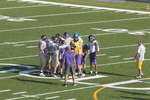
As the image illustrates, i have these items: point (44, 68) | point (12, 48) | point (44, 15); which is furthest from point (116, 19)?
point (44, 68)

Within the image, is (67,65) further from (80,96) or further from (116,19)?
(116,19)

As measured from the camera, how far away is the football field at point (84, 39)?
2473cm

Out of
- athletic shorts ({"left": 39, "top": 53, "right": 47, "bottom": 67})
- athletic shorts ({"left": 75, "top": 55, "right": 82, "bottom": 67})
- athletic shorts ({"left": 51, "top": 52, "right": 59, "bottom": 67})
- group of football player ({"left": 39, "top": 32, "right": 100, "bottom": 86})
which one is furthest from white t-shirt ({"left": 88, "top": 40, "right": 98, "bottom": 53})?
athletic shorts ({"left": 39, "top": 53, "right": 47, "bottom": 67})

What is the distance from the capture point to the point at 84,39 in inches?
1476

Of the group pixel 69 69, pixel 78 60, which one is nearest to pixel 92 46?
pixel 78 60

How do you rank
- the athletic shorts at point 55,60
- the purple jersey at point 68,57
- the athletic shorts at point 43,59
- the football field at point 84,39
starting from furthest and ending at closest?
1. the athletic shorts at point 43,59
2. the athletic shorts at point 55,60
3. the purple jersey at point 68,57
4. the football field at point 84,39

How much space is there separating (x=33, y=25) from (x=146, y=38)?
894 centimetres

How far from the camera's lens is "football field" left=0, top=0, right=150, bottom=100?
24.7m

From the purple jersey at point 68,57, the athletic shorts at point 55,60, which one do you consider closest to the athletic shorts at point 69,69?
the purple jersey at point 68,57

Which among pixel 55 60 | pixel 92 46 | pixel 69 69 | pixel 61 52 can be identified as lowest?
pixel 69 69

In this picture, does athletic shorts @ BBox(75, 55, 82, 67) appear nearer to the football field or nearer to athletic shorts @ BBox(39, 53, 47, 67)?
the football field

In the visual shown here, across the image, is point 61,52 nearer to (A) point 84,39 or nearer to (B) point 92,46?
(B) point 92,46

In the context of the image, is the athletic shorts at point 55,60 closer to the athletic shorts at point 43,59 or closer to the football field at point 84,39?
the athletic shorts at point 43,59

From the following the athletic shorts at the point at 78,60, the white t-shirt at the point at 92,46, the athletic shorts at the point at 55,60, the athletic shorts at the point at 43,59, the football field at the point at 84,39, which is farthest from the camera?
A: the white t-shirt at the point at 92,46
